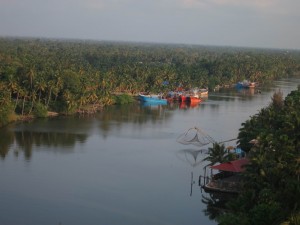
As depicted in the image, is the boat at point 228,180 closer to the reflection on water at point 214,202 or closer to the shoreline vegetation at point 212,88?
the reflection on water at point 214,202

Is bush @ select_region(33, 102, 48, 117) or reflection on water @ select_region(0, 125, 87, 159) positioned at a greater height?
bush @ select_region(33, 102, 48, 117)

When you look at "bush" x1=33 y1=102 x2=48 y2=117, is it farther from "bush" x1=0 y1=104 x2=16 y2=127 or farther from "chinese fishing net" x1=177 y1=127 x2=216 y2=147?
"chinese fishing net" x1=177 y1=127 x2=216 y2=147

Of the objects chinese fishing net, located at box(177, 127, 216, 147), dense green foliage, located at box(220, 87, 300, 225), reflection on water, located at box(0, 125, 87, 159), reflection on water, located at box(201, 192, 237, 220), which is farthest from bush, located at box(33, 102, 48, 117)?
dense green foliage, located at box(220, 87, 300, 225)

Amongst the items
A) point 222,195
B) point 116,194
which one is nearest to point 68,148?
point 116,194

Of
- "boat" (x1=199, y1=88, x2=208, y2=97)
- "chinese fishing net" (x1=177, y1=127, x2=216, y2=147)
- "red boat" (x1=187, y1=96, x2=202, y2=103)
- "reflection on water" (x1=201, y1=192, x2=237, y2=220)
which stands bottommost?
"reflection on water" (x1=201, y1=192, x2=237, y2=220)

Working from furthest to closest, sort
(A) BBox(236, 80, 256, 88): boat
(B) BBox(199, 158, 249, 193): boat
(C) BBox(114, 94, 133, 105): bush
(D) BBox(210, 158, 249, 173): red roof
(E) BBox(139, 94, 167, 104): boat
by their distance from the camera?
(A) BBox(236, 80, 256, 88): boat, (E) BBox(139, 94, 167, 104): boat, (C) BBox(114, 94, 133, 105): bush, (D) BBox(210, 158, 249, 173): red roof, (B) BBox(199, 158, 249, 193): boat

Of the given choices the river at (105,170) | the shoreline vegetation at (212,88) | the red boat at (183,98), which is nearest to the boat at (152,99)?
the shoreline vegetation at (212,88)
